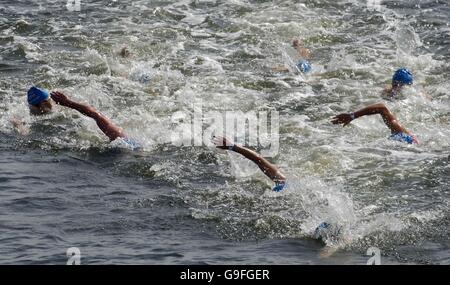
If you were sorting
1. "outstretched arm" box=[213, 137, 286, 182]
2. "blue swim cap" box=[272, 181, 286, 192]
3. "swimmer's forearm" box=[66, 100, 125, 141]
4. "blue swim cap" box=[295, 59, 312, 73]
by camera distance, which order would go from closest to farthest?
"outstretched arm" box=[213, 137, 286, 182] < "blue swim cap" box=[272, 181, 286, 192] < "swimmer's forearm" box=[66, 100, 125, 141] < "blue swim cap" box=[295, 59, 312, 73]

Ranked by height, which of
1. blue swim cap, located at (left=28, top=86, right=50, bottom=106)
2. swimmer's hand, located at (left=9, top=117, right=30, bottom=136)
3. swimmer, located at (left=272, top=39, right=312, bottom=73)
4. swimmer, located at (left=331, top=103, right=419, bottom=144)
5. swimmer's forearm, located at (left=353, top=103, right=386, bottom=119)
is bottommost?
swimmer's hand, located at (left=9, top=117, right=30, bottom=136)

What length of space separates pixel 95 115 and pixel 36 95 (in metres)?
1.33

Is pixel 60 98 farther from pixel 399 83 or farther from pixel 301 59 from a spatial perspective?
pixel 301 59

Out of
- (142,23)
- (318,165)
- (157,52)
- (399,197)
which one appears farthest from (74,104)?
(142,23)

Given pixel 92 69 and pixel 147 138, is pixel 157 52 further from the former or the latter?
pixel 147 138

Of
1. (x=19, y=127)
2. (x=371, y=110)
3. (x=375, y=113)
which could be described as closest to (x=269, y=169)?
(x=371, y=110)

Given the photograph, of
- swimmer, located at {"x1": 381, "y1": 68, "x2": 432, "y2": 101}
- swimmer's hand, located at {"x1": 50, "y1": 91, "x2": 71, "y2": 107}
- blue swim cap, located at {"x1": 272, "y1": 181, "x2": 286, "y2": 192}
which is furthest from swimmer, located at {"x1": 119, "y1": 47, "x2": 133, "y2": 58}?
blue swim cap, located at {"x1": 272, "y1": 181, "x2": 286, "y2": 192}

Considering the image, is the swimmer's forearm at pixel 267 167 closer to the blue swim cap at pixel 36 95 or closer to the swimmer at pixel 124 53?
the blue swim cap at pixel 36 95

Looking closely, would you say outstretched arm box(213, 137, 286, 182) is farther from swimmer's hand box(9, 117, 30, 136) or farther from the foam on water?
swimmer's hand box(9, 117, 30, 136)

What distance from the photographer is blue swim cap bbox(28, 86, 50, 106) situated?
12.3 m

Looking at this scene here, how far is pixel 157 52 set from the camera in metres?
16.4

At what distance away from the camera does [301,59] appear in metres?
15.8

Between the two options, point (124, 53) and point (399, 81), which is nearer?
point (399, 81)
